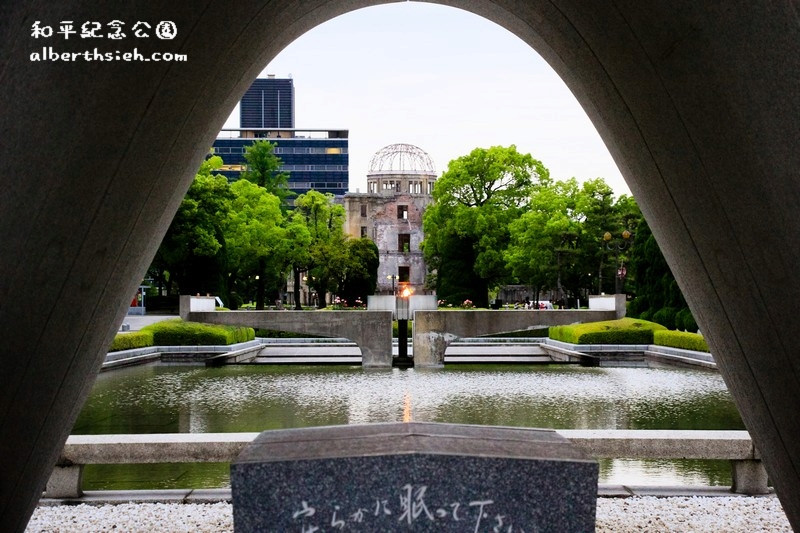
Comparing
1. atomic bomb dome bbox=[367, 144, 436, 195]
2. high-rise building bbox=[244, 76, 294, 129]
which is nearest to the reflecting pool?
atomic bomb dome bbox=[367, 144, 436, 195]

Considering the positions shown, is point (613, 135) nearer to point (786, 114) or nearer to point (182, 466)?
point (786, 114)

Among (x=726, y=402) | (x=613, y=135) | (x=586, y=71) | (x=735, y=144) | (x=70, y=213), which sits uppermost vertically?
(x=586, y=71)

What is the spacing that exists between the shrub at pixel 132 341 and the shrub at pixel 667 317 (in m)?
19.8

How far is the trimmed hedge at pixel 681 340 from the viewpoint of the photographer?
22.1 meters

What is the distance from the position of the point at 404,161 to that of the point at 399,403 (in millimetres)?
59044

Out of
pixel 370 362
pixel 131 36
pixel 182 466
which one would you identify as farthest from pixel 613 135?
pixel 370 362

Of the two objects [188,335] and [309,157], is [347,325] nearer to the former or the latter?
[188,335]

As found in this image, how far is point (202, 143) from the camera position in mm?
4430

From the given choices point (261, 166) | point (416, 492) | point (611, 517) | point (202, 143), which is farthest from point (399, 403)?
point (261, 166)

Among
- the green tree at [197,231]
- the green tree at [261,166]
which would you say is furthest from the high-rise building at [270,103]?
the green tree at [197,231]

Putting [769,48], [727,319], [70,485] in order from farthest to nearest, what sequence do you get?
1. [70,485]
2. [727,319]
3. [769,48]

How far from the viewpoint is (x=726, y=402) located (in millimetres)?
14625

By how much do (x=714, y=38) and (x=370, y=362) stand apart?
19276 millimetres

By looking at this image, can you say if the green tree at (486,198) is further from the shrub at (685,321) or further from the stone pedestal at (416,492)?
the stone pedestal at (416,492)
